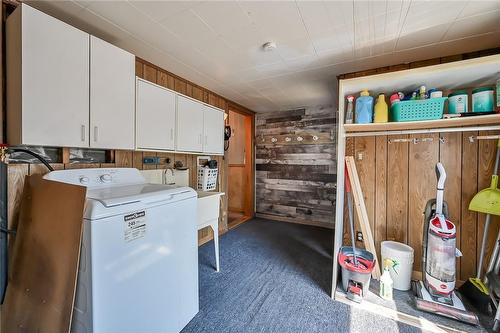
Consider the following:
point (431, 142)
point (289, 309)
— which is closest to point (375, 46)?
point (431, 142)

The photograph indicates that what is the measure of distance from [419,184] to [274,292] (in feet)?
5.87

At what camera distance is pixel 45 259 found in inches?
46.8

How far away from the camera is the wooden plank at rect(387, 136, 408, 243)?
2.14m

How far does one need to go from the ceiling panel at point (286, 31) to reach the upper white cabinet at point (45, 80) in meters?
0.25

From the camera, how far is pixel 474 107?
1.66m

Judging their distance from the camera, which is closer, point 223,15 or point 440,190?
point 223,15

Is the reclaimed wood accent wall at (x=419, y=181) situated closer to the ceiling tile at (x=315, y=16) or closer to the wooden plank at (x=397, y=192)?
the wooden plank at (x=397, y=192)

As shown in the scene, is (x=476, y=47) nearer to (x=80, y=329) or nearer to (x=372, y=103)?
(x=372, y=103)

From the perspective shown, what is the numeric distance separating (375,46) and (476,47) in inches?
35.0

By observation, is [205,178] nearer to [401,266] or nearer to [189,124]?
[189,124]

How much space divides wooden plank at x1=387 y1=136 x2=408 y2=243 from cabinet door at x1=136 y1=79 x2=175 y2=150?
2.36m

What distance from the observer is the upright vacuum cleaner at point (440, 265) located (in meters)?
1.65

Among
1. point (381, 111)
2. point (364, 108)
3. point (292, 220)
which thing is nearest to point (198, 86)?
point (364, 108)

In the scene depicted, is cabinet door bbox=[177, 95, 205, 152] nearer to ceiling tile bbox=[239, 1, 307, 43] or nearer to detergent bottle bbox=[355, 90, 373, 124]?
ceiling tile bbox=[239, 1, 307, 43]
